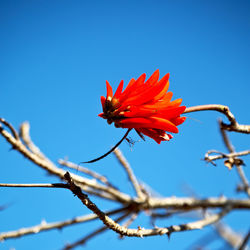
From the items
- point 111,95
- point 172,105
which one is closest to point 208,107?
point 172,105

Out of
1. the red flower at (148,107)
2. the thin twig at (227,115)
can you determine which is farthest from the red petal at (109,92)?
the thin twig at (227,115)

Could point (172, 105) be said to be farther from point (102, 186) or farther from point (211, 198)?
point (211, 198)

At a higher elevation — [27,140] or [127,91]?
[27,140]

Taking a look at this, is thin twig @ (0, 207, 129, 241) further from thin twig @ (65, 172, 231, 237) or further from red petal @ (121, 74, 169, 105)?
red petal @ (121, 74, 169, 105)

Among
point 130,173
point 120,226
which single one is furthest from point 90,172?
point 120,226

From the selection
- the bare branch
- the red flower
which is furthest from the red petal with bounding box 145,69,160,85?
the bare branch

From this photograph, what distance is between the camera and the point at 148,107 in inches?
30.6

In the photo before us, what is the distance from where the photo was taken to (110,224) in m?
0.78

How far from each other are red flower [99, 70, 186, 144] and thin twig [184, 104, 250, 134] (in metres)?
0.15

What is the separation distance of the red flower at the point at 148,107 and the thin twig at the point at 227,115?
149mm

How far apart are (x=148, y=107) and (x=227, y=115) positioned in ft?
1.13

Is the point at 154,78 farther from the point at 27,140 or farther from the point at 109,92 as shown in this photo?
the point at 27,140

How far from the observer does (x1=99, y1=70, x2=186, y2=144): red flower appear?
776 millimetres

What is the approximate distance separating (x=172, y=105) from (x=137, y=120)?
0.35 feet
